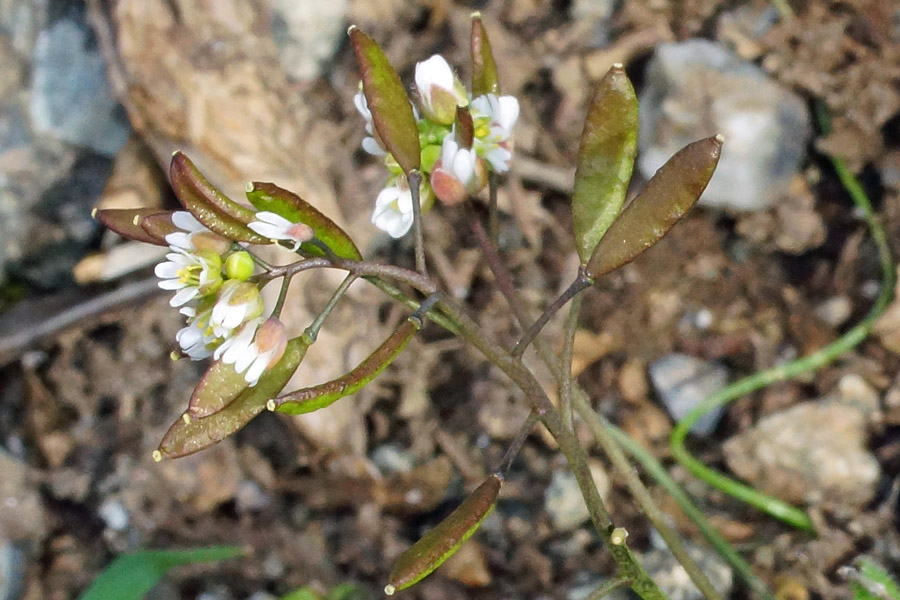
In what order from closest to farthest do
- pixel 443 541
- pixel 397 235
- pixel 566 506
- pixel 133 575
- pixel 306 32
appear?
1. pixel 443 541
2. pixel 397 235
3. pixel 133 575
4. pixel 566 506
5. pixel 306 32

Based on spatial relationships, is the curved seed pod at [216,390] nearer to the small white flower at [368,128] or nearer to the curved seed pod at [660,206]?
the small white flower at [368,128]

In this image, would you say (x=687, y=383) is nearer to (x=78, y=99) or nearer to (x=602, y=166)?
(x=602, y=166)

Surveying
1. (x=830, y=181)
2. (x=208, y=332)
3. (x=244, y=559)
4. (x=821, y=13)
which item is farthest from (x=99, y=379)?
(x=821, y=13)

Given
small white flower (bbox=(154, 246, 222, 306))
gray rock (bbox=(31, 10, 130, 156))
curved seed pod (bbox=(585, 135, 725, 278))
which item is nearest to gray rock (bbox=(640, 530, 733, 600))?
curved seed pod (bbox=(585, 135, 725, 278))

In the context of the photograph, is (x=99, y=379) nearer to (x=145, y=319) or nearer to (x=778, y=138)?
(x=145, y=319)

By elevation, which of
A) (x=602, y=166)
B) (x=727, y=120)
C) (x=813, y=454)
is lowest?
(x=813, y=454)

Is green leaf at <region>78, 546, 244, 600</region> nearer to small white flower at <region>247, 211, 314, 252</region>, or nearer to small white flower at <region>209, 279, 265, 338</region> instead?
small white flower at <region>209, 279, 265, 338</region>

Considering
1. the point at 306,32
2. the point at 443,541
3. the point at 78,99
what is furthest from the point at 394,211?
the point at 78,99

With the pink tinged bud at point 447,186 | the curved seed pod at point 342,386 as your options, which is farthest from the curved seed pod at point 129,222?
the pink tinged bud at point 447,186
